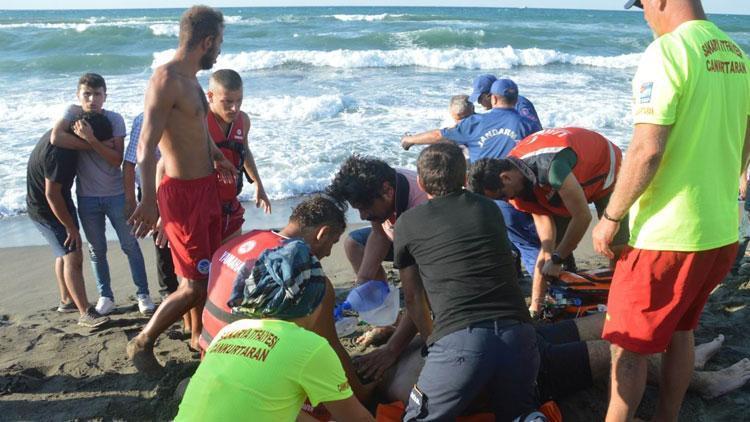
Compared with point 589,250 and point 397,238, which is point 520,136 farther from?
point 397,238

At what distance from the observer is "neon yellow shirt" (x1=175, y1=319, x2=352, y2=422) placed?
1979 mm

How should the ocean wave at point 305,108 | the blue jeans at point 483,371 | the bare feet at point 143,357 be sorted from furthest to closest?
the ocean wave at point 305,108 < the bare feet at point 143,357 < the blue jeans at point 483,371

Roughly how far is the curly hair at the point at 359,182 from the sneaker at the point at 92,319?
6.96ft

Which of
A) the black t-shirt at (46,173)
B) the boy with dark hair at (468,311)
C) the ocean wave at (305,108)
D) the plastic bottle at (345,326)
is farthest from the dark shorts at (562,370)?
the ocean wave at (305,108)

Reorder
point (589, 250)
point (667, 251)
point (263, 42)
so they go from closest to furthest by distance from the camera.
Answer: point (667, 251), point (589, 250), point (263, 42)

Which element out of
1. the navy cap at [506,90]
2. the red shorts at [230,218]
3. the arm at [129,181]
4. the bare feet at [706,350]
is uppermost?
the navy cap at [506,90]

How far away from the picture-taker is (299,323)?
2.29 m

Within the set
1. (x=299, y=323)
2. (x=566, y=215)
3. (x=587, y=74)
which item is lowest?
(x=587, y=74)

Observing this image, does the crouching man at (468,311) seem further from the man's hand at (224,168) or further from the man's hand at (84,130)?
the man's hand at (84,130)

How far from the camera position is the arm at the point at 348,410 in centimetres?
217

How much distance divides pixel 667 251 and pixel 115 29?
28.2m

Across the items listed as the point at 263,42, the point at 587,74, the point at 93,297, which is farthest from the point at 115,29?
the point at 93,297

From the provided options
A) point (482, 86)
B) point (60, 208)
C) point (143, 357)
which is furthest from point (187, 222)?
point (482, 86)

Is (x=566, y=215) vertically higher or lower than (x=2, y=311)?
higher
